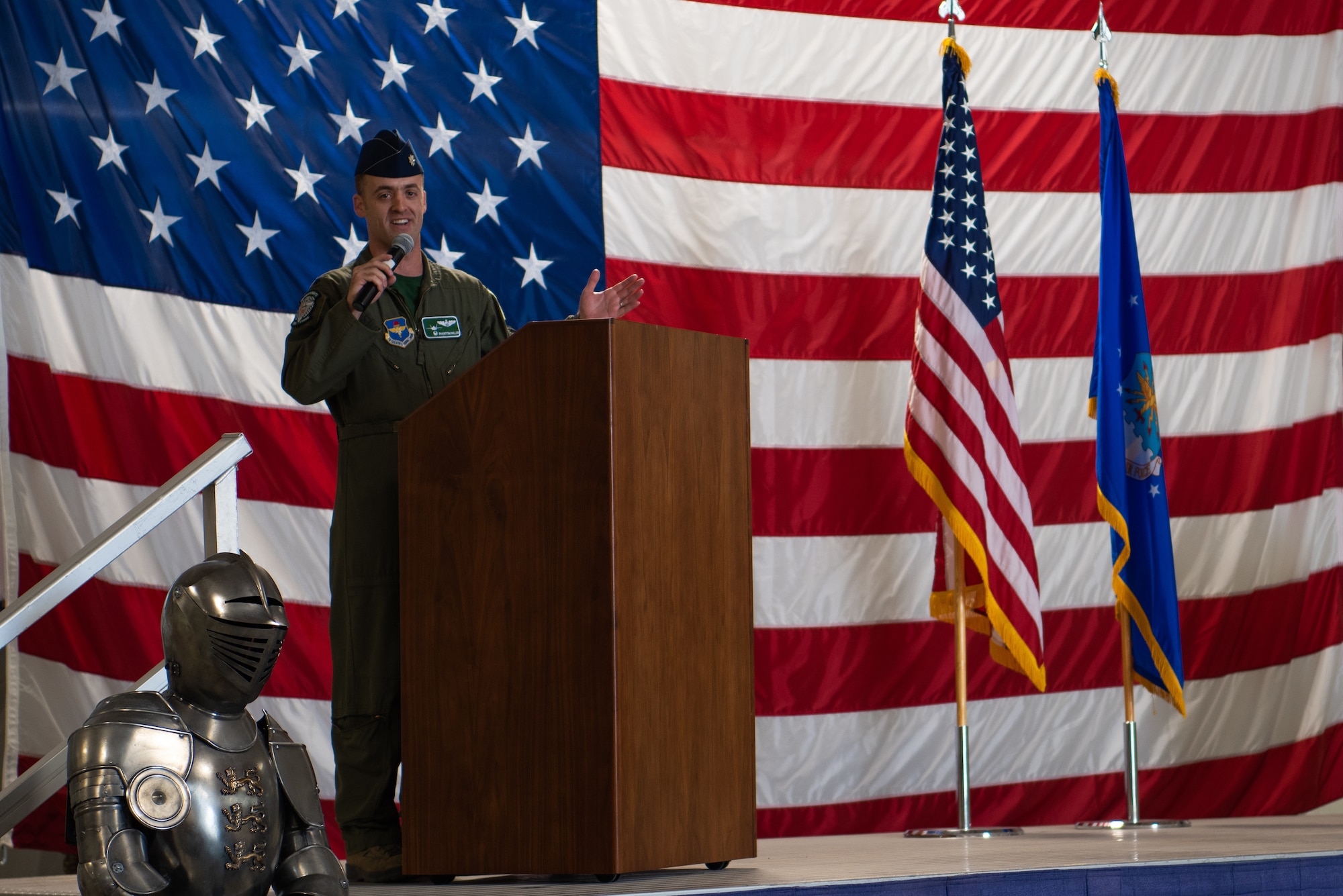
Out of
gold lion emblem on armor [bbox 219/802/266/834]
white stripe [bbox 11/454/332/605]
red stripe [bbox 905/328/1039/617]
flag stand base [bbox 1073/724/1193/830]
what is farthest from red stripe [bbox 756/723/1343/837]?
gold lion emblem on armor [bbox 219/802/266/834]

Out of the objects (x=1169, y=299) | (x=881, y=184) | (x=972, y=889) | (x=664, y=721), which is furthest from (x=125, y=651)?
(x=1169, y=299)

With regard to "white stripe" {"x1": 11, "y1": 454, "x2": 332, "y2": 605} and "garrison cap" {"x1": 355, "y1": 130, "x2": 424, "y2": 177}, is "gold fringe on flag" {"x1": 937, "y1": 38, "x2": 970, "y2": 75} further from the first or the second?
"white stripe" {"x1": 11, "y1": 454, "x2": 332, "y2": 605}

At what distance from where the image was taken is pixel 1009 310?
4816 millimetres

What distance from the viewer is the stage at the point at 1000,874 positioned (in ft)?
7.32

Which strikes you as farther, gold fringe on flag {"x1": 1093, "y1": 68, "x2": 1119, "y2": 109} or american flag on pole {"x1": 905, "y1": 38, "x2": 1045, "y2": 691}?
gold fringe on flag {"x1": 1093, "y1": 68, "x2": 1119, "y2": 109}

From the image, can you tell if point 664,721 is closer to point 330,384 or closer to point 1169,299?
point 330,384

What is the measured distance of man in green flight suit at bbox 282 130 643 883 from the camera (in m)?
2.54

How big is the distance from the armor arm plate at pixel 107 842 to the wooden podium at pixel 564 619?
58 cm

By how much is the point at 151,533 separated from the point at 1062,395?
9.29 feet

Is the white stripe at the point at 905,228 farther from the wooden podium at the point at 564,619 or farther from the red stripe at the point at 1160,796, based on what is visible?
the wooden podium at the point at 564,619

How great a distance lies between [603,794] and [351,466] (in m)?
0.81

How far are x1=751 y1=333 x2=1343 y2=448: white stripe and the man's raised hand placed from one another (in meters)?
1.81

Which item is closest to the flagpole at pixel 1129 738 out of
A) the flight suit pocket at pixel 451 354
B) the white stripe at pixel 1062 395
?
the white stripe at pixel 1062 395

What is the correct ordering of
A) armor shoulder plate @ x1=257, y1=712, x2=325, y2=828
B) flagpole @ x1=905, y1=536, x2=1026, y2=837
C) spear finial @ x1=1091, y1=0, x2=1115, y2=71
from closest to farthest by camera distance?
1. armor shoulder plate @ x1=257, y1=712, x2=325, y2=828
2. flagpole @ x1=905, y1=536, x2=1026, y2=837
3. spear finial @ x1=1091, y1=0, x2=1115, y2=71
